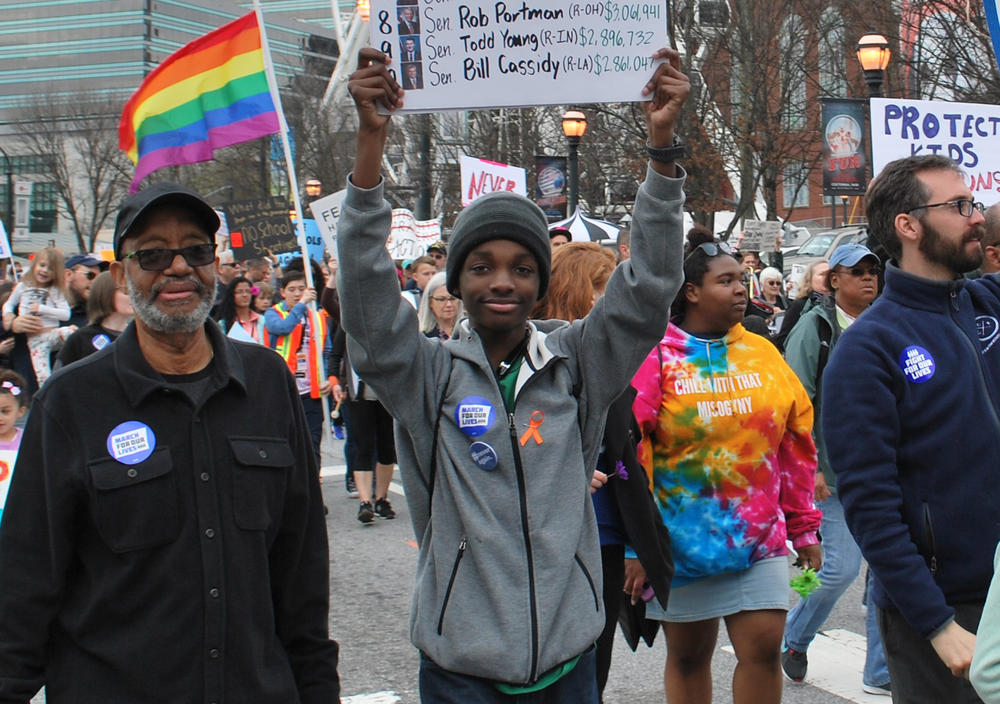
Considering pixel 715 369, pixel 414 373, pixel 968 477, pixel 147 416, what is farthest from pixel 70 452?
pixel 715 369

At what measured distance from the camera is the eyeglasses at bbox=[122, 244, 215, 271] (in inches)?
110

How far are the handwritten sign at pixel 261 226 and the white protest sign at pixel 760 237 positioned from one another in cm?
993

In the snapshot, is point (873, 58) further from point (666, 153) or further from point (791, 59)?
point (791, 59)

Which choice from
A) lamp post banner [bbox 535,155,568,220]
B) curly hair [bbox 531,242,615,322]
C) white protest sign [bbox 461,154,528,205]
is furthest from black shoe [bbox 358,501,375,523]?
lamp post banner [bbox 535,155,568,220]

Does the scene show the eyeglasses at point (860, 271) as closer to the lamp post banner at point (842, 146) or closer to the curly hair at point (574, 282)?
the curly hair at point (574, 282)

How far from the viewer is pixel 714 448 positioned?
451cm

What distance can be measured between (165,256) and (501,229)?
2.67 ft

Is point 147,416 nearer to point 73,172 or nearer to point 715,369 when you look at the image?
point 715,369

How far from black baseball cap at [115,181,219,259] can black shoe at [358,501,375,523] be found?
7.05m

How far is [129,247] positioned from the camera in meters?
2.83

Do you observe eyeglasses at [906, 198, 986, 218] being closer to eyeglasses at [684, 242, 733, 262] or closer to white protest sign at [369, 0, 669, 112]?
white protest sign at [369, 0, 669, 112]

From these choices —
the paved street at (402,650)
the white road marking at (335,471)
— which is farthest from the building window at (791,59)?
the paved street at (402,650)

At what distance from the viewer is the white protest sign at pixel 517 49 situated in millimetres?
3275

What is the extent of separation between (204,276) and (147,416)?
1.24 ft
